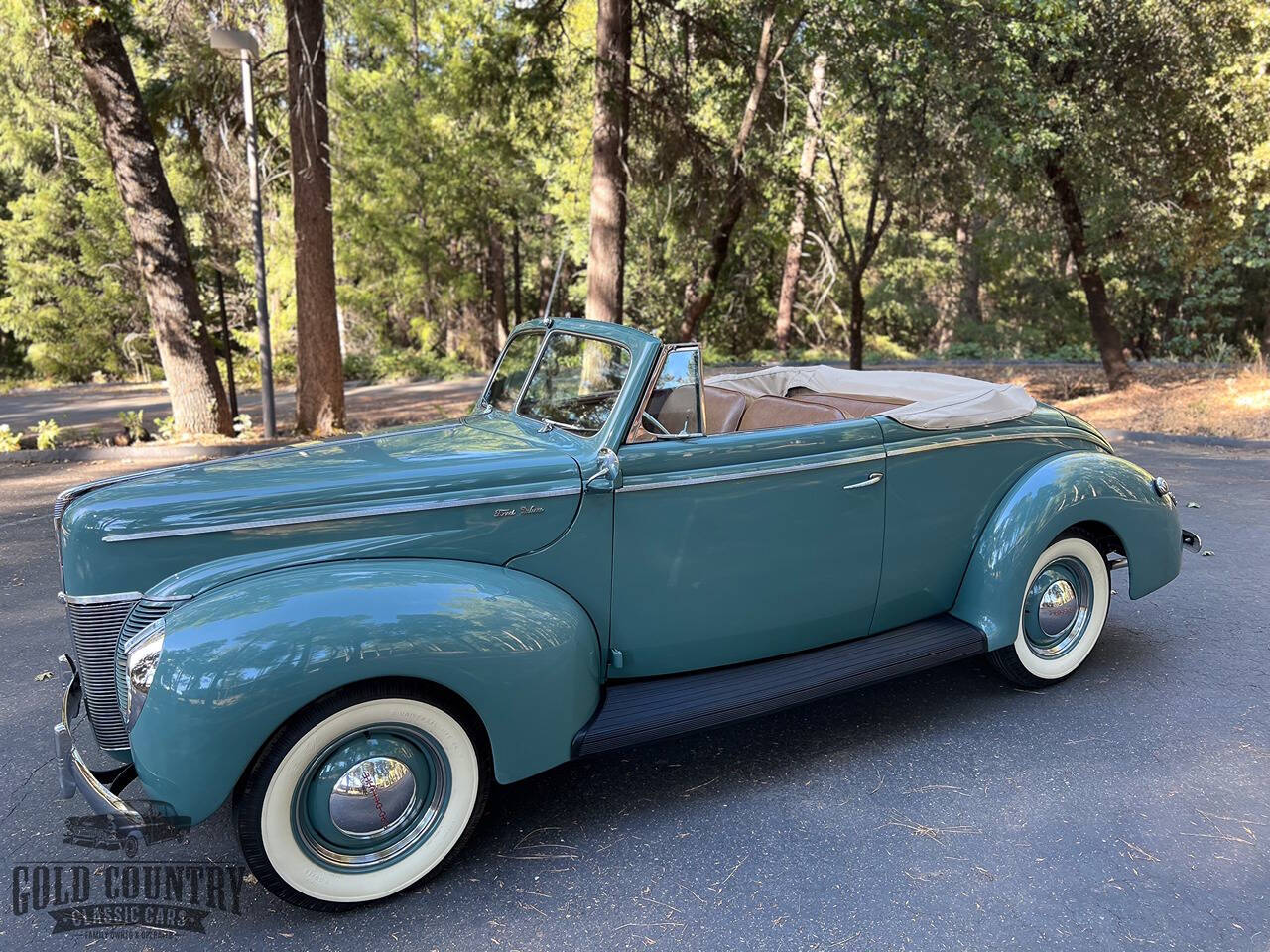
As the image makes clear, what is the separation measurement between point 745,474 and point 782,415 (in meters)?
0.58

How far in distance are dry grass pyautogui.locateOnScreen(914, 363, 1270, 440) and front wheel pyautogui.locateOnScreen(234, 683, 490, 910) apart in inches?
361

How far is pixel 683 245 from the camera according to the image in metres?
16.3

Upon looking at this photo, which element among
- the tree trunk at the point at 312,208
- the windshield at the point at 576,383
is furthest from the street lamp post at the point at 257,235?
the windshield at the point at 576,383

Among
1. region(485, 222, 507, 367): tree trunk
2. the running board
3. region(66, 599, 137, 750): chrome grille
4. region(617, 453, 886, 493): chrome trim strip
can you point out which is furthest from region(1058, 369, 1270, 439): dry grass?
region(485, 222, 507, 367): tree trunk

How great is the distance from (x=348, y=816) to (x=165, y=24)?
37.9 feet

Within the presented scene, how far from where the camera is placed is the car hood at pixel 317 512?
8.11 feet

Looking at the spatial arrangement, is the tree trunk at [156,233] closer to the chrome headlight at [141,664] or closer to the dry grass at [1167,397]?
the chrome headlight at [141,664]

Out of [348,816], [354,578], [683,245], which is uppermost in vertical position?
[683,245]

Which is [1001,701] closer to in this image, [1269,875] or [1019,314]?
[1269,875]

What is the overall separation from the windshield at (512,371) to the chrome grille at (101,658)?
66.2 inches

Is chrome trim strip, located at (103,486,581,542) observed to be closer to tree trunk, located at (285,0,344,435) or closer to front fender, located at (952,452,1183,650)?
front fender, located at (952,452,1183,650)

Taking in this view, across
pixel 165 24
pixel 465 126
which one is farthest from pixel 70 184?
pixel 165 24

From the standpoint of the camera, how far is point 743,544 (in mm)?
3074

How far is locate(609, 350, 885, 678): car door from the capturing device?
2920 mm
